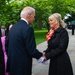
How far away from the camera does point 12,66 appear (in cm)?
565

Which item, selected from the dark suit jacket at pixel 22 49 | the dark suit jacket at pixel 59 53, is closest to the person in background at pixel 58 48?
the dark suit jacket at pixel 59 53

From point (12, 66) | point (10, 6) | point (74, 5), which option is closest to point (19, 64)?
point (12, 66)

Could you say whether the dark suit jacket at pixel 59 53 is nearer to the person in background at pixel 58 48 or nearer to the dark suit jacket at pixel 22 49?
the person in background at pixel 58 48

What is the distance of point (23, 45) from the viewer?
5.44 metres

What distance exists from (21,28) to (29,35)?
20 centimetres

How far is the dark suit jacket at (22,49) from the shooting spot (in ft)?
17.6

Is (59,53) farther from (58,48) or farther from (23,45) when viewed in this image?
(23,45)

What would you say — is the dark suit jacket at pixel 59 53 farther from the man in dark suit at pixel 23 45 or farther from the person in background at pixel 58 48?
the man in dark suit at pixel 23 45

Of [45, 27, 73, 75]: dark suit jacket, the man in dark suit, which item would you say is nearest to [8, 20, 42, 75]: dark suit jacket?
the man in dark suit

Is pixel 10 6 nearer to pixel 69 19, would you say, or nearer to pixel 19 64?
pixel 19 64

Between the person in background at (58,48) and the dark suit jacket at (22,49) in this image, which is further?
the person in background at (58,48)

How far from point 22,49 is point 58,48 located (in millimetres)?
776

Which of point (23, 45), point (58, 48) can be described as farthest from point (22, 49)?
point (58, 48)

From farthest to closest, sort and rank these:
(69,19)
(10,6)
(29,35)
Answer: (69,19), (10,6), (29,35)
